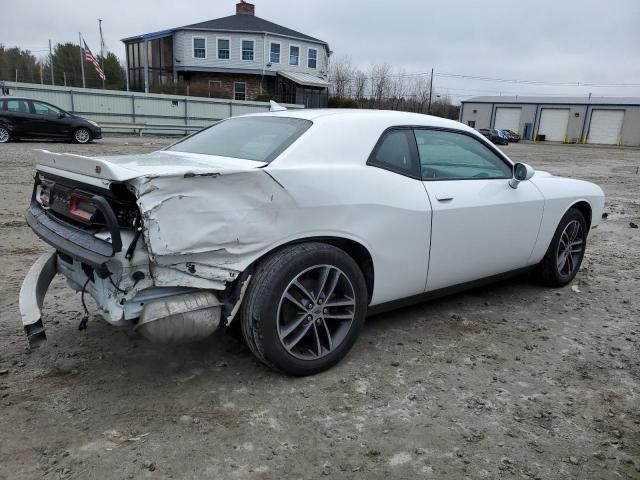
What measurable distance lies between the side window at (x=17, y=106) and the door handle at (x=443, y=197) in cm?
1748

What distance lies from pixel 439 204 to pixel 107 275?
216 centimetres

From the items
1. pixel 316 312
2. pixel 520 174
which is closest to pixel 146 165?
pixel 316 312

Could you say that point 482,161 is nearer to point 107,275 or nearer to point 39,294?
point 107,275

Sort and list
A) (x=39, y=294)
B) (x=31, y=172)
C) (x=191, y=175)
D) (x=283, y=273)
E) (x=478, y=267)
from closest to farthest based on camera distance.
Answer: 1. (x=191, y=175)
2. (x=283, y=273)
3. (x=39, y=294)
4. (x=478, y=267)
5. (x=31, y=172)

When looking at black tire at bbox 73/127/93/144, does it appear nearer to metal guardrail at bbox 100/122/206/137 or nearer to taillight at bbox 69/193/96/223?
metal guardrail at bbox 100/122/206/137

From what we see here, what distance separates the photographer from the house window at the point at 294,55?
3903cm

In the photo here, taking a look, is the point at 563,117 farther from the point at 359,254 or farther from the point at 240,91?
the point at 359,254

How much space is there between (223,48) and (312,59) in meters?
6.96

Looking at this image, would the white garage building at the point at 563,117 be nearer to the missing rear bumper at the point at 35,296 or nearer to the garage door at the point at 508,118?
the garage door at the point at 508,118

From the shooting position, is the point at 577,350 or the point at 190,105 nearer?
the point at 577,350

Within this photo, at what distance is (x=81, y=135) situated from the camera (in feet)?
60.2

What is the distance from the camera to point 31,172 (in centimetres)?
1084

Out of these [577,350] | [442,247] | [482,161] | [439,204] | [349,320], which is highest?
[482,161]

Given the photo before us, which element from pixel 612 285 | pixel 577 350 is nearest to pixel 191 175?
pixel 577 350
